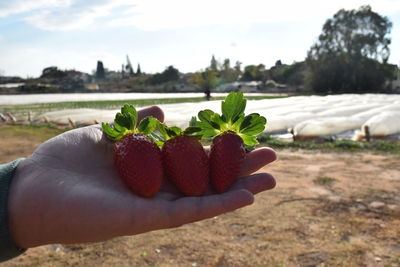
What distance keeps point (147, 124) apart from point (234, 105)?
481 mm

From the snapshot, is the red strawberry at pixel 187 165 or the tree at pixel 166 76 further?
the tree at pixel 166 76

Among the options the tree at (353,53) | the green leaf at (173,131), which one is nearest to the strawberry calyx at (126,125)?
the green leaf at (173,131)

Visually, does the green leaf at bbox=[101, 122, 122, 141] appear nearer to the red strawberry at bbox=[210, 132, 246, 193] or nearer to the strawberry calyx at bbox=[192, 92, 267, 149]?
the strawberry calyx at bbox=[192, 92, 267, 149]

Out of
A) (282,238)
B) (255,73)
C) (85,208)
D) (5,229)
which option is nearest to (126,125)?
(85,208)

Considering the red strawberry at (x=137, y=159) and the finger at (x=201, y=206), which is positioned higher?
the red strawberry at (x=137, y=159)

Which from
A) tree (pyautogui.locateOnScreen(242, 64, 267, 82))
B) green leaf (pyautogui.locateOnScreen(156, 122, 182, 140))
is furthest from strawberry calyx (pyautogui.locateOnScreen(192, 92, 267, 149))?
tree (pyautogui.locateOnScreen(242, 64, 267, 82))

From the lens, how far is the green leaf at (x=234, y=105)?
184cm

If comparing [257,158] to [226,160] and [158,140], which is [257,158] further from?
[158,140]

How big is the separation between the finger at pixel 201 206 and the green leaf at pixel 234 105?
0.42 metres

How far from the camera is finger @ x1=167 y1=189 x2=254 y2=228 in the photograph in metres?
1.65

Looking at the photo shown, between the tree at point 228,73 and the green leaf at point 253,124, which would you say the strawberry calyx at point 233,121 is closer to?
the green leaf at point 253,124

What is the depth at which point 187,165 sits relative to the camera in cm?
186

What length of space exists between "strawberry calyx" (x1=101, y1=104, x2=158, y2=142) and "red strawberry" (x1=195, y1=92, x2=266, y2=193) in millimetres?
265

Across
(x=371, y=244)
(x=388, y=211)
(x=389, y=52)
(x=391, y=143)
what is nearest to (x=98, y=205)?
(x=371, y=244)
